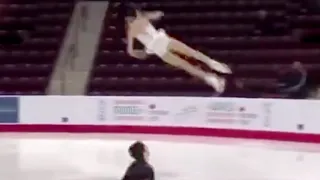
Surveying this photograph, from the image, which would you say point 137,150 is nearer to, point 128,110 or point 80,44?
point 128,110

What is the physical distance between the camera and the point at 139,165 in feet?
4.29

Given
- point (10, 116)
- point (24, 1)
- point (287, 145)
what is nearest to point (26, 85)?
point (10, 116)

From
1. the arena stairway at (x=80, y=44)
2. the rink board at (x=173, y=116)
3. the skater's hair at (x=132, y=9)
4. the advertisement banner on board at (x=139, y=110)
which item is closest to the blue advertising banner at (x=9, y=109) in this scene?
the rink board at (x=173, y=116)

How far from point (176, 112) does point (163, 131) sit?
0.06 meters

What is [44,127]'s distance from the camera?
1456 mm

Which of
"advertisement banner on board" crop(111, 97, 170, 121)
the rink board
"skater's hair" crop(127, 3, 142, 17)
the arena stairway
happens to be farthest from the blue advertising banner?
"skater's hair" crop(127, 3, 142, 17)

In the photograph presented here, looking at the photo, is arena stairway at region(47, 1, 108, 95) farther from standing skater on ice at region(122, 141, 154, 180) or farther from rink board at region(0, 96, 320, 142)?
standing skater on ice at region(122, 141, 154, 180)

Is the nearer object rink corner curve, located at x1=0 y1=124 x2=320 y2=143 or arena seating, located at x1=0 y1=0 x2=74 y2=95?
rink corner curve, located at x1=0 y1=124 x2=320 y2=143

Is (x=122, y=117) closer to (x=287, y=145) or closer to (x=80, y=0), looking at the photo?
(x=287, y=145)

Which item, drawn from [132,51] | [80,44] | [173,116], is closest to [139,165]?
[173,116]

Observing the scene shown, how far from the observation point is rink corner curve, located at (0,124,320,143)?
1.32m

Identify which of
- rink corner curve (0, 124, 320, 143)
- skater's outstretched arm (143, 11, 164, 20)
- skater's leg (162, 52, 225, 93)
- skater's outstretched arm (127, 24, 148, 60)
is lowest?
rink corner curve (0, 124, 320, 143)

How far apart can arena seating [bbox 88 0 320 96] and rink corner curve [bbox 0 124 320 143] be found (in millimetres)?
137

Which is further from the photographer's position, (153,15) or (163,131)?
(153,15)
